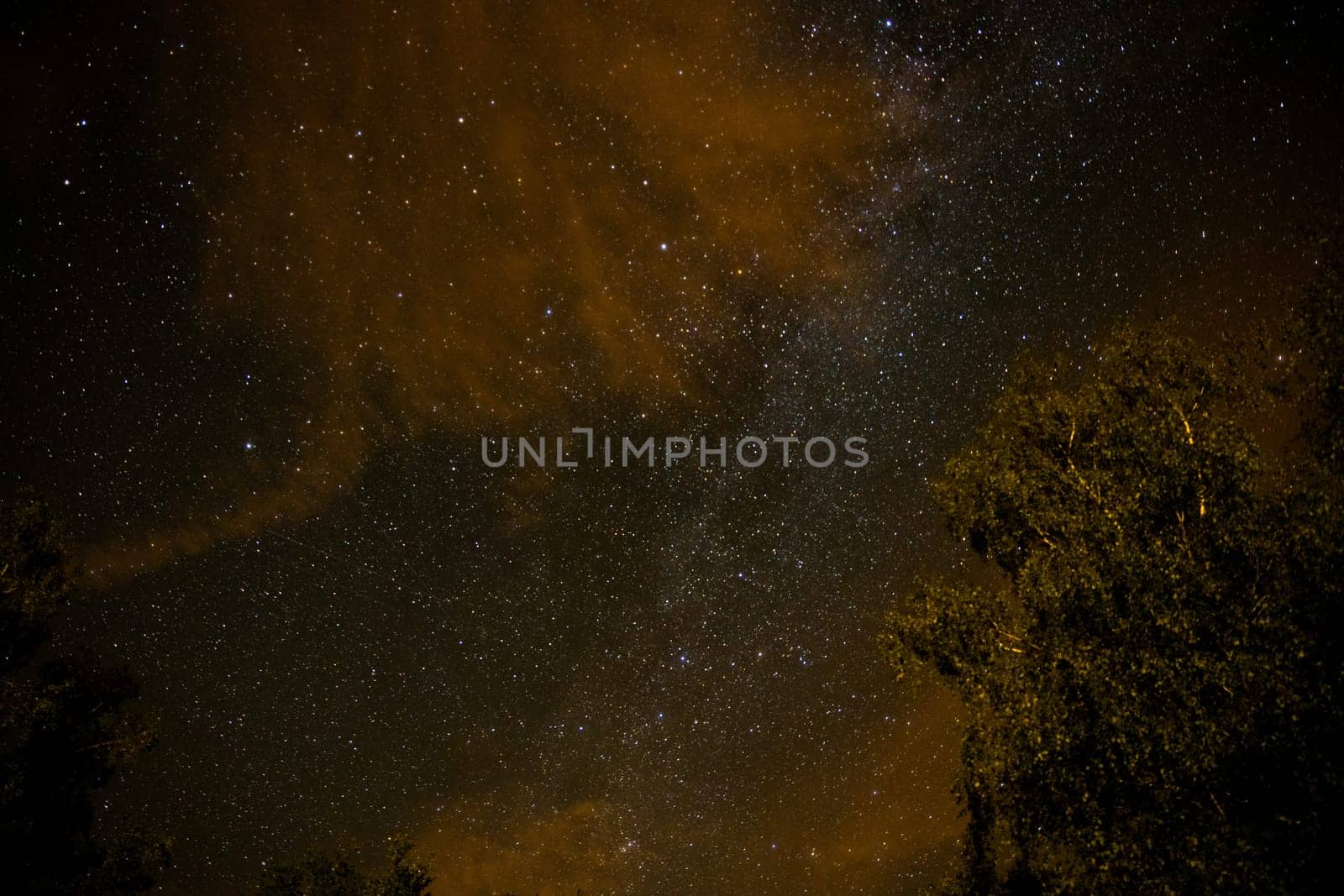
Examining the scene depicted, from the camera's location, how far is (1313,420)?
27.1 ft

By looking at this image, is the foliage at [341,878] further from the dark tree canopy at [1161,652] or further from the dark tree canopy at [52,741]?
the dark tree canopy at [1161,652]

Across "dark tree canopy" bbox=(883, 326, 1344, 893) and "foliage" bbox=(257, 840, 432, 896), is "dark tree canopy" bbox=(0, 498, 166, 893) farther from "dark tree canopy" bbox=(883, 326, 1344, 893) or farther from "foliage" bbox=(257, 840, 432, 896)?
"dark tree canopy" bbox=(883, 326, 1344, 893)

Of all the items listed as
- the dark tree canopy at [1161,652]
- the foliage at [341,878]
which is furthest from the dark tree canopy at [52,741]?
the dark tree canopy at [1161,652]

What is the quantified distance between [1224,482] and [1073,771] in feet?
14.3

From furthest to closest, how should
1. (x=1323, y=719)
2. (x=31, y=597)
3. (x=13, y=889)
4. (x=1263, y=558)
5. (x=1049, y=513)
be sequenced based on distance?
(x=31, y=597) → (x=13, y=889) → (x=1049, y=513) → (x=1263, y=558) → (x=1323, y=719)

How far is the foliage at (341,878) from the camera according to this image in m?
19.6

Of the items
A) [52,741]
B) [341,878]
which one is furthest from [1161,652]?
[341,878]

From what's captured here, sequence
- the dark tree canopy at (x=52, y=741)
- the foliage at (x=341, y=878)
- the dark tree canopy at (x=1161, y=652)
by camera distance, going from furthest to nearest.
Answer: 1. the foliage at (x=341, y=878)
2. the dark tree canopy at (x=52, y=741)
3. the dark tree canopy at (x=1161, y=652)

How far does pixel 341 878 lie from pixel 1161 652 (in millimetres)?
23647

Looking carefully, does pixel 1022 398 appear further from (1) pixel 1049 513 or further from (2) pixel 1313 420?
(2) pixel 1313 420

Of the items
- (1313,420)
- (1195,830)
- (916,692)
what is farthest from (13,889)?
(1313,420)

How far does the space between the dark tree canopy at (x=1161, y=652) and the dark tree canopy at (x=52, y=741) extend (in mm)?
17565

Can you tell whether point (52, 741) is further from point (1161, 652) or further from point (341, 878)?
point (1161, 652)

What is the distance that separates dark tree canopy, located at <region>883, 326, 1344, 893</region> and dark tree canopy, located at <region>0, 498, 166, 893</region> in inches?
692
